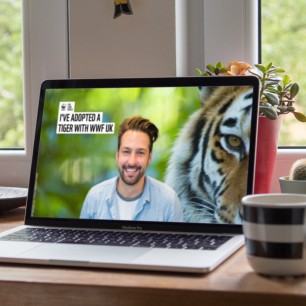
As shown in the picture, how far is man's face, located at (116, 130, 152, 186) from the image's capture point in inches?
42.2

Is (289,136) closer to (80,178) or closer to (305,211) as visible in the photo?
(80,178)

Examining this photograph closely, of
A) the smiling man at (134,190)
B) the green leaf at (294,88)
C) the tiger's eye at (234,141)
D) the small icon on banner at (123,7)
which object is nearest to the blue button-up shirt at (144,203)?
the smiling man at (134,190)

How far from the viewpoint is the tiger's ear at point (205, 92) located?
3.55 feet

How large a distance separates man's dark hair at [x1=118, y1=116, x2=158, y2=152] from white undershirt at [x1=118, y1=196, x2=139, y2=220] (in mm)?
93

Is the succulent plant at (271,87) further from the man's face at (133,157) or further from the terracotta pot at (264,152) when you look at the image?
the man's face at (133,157)

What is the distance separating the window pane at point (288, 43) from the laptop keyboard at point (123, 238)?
54cm

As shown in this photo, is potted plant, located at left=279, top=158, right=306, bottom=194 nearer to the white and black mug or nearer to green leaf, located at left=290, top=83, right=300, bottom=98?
green leaf, located at left=290, top=83, right=300, bottom=98

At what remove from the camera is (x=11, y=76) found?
1655 millimetres

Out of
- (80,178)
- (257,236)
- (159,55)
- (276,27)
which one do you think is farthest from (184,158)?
(276,27)

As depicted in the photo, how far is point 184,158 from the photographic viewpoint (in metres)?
1.07

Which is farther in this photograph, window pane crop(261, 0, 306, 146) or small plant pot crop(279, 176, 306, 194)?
window pane crop(261, 0, 306, 146)

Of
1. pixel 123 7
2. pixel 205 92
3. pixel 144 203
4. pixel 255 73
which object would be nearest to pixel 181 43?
pixel 123 7

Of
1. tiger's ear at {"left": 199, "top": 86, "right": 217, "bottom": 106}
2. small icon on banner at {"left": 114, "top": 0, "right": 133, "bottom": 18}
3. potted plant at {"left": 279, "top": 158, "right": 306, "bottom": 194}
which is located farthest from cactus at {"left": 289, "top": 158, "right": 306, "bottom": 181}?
small icon on banner at {"left": 114, "top": 0, "right": 133, "bottom": 18}

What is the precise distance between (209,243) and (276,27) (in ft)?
2.18
